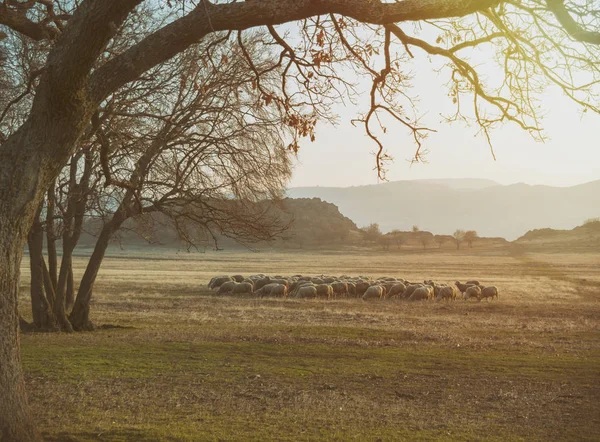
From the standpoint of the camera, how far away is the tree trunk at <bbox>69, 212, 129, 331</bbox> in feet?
53.2

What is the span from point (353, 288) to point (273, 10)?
2483 cm

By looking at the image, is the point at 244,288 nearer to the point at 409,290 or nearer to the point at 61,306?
the point at 409,290

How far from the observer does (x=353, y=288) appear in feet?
99.3

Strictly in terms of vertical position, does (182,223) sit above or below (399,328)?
above

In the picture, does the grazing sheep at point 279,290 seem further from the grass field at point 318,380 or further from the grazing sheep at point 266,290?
the grass field at point 318,380

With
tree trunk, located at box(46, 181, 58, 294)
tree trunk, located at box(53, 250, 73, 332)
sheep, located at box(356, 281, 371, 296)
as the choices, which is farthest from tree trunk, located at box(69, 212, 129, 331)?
sheep, located at box(356, 281, 371, 296)

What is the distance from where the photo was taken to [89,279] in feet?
55.0

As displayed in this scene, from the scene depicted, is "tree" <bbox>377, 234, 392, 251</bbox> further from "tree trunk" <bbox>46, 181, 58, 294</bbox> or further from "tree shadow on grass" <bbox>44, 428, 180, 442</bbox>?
"tree shadow on grass" <bbox>44, 428, 180, 442</bbox>

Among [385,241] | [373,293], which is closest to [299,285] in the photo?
[373,293]

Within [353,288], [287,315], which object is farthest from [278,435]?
[353,288]

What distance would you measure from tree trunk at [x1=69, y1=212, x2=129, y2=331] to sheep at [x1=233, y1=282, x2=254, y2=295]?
13.8 metres

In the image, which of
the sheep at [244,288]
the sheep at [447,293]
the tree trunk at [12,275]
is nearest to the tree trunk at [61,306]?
the tree trunk at [12,275]

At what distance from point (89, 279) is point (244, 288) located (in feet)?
47.5

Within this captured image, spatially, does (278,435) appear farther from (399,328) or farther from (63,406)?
(399,328)
